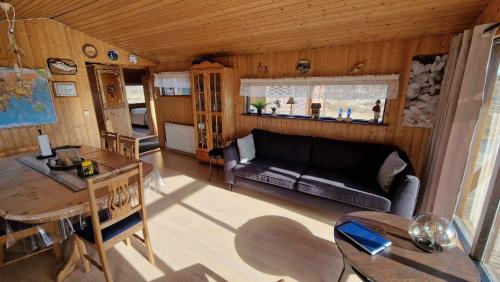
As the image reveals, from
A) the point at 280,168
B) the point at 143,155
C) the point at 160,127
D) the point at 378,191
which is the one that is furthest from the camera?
the point at 160,127

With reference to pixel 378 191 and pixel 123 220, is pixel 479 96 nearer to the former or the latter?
pixel 378 191

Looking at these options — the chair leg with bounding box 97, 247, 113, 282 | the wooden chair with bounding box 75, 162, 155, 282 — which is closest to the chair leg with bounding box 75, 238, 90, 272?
the wooden chair with bounding box 75, 162, 155, 282

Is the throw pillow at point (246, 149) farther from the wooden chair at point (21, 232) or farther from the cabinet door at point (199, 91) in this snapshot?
the wooden chair at point (21, 232)

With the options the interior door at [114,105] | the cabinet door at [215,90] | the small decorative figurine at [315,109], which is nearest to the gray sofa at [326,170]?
the small decorative figurine at [315,109]

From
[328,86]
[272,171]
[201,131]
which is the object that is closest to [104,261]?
[272,171]

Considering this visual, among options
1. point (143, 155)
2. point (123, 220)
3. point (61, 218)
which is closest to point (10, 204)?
point (61, 218)

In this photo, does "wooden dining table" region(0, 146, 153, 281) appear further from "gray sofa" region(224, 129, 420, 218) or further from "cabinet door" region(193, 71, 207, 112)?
"cabinet door" region(193, 71, 207, 112)

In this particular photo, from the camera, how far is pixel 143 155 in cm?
457

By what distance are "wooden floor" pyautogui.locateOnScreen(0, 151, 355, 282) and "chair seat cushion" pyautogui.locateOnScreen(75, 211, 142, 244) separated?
43 cm

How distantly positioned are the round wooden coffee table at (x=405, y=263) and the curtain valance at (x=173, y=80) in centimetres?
386

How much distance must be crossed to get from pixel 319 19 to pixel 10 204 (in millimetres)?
3004

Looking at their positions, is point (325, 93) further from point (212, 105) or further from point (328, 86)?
point (212, 105)

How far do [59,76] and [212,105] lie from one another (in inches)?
A: 98.9

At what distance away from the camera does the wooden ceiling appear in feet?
6.33
